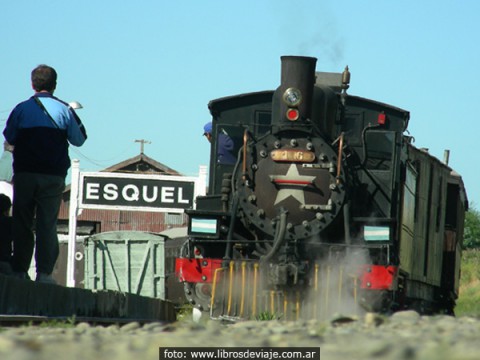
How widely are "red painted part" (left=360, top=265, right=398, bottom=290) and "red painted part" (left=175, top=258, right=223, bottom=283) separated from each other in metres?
1.64

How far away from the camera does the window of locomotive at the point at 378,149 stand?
1359 cm

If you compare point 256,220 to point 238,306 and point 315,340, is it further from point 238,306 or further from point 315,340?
point 315,340

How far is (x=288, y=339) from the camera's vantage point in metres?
5.98

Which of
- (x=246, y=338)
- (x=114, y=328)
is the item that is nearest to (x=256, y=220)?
(x=114, y=328)

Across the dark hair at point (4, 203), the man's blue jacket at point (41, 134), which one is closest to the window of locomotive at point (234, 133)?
the dark hair at point (4, 203)

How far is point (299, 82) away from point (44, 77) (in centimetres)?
378

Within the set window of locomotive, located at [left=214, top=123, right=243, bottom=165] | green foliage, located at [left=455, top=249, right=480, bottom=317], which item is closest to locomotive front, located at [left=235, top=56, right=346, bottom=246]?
window of locomotive, located at [left=214, top=123, right=243, bottom=165]

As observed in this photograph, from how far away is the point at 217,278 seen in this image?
12.9 metres

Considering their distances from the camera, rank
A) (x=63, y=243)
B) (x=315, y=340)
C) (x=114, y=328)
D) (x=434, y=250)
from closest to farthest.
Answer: (x=315, y=340) → (x=114, y=328) → (x=434, y=250) → (x=63, y=243)

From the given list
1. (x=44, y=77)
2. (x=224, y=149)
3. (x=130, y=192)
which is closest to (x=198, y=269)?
(x=224, y=149)

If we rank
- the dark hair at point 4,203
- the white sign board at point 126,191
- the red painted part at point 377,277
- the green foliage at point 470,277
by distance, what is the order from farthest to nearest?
the green foliage at point 470,277
the white sign board at point 126,191
the red painted part at point 377,277
the dark hair at point 4,203

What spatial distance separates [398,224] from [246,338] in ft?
23.9

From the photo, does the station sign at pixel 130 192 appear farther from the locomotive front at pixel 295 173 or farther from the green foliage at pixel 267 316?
the green foliage at pixel 267 316

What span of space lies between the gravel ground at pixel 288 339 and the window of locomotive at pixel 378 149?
5949 millimetres
